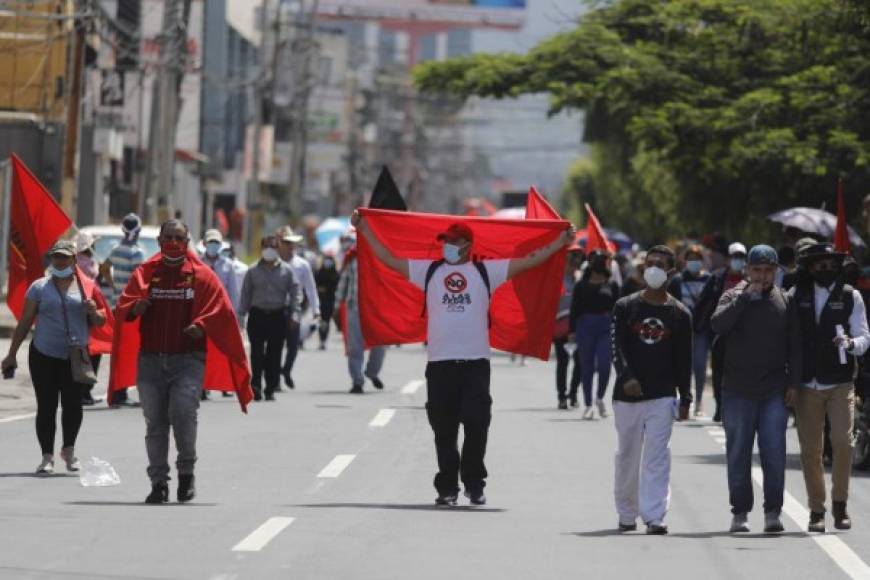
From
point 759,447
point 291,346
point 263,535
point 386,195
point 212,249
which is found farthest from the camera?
point 291,346

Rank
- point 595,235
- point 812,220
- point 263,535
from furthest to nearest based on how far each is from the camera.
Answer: point 812,220, point 595,235, point 263,535

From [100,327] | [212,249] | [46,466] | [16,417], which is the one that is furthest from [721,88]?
[46,466]

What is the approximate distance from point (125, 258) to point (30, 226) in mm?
4324

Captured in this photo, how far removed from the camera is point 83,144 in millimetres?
58062

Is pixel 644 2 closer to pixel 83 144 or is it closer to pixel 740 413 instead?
pixel 83 144

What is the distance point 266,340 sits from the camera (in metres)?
24.5

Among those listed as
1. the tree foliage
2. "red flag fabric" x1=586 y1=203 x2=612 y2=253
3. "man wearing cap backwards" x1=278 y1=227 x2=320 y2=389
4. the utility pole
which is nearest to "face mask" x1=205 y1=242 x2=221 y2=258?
"man wearing cap backwards" x1=278 y1=227 x2=320 y2=389

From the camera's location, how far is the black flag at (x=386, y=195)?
52.7ft

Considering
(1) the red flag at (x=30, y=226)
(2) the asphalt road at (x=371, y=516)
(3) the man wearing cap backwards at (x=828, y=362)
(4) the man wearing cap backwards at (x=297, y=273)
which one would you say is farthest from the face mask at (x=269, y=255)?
(3) the man wearing cap backwards at (x=828, y=362)

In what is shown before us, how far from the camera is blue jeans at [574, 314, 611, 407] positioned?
73.8 feet

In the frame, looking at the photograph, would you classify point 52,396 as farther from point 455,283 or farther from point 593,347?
point 593,347

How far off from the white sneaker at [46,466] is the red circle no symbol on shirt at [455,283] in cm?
336

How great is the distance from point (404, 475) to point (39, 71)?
118ft

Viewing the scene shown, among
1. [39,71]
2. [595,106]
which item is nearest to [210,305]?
[595,106]
